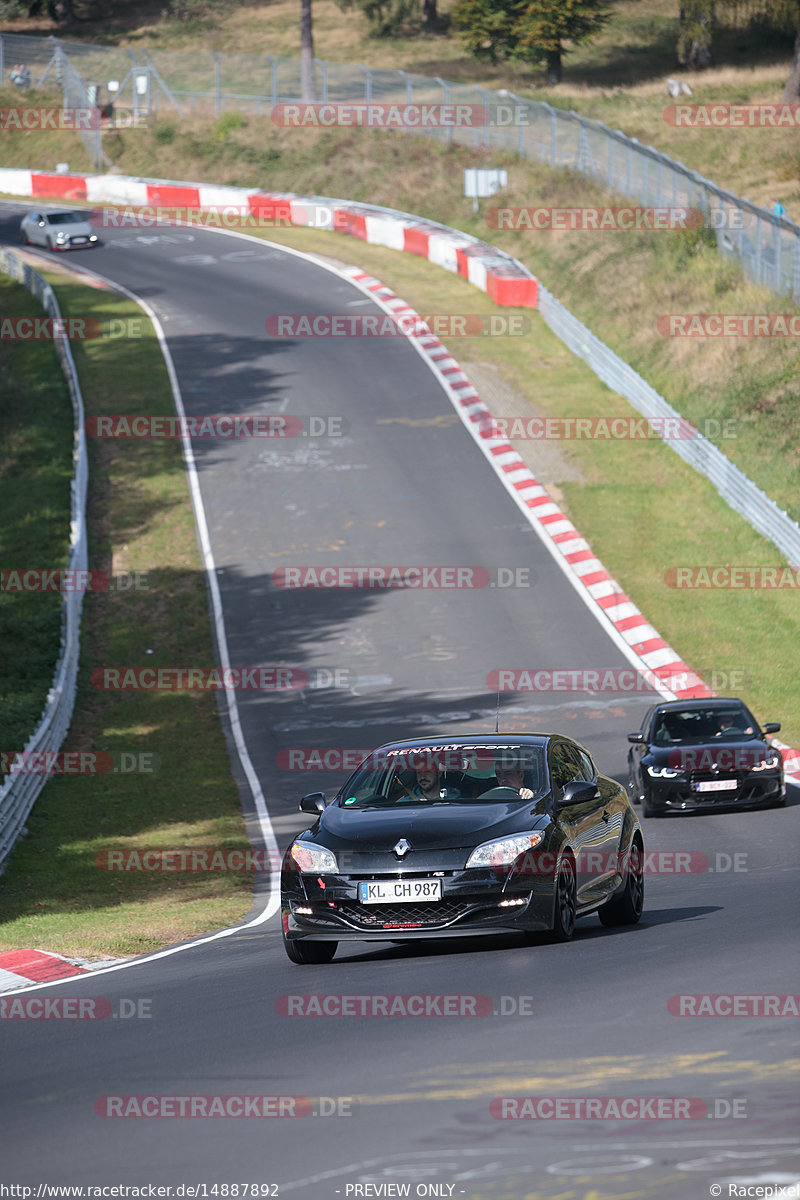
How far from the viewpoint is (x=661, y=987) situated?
367 inches

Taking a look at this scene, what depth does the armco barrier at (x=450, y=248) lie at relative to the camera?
32781 mm

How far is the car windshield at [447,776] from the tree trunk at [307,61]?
57847 mm

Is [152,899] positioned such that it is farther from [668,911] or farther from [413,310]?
[413,310]

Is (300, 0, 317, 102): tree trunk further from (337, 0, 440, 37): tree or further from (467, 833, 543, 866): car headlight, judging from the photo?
(467, 833, 543, 866): car headlight

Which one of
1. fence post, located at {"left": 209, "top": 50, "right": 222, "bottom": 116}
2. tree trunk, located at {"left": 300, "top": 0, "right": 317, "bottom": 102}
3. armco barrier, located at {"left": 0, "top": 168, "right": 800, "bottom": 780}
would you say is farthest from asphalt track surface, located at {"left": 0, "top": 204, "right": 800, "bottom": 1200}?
fence post, located at {"left": 209, "top": 50, "right": 222, "bottom": 116}

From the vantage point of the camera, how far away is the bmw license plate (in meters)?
10.5

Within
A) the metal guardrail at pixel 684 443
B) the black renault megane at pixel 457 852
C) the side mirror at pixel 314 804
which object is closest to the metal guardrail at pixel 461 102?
the metal guardrail at pixel 684 443

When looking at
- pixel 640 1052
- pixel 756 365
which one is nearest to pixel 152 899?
pixel 640 1052

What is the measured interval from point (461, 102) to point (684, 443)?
2936 cm

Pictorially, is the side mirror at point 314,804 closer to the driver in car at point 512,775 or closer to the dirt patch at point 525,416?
the driver in car at point 512,775

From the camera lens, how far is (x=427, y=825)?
35.4 feet

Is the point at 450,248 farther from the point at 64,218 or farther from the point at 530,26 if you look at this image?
the point at 530,26

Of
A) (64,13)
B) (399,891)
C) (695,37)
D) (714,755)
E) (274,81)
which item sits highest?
(64,13)

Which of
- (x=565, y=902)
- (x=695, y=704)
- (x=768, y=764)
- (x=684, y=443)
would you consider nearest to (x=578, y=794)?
(x=565, y=902)
